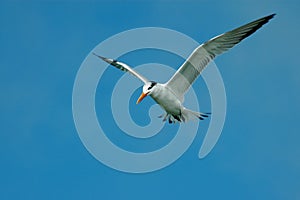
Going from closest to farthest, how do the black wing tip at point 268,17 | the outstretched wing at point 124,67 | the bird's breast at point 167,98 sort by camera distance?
the black wing tip at point 268,17 < the bird's breast at point 167,98 < the outstretched wing at point 124,67

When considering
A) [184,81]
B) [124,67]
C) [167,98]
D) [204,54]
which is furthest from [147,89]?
[204,54]

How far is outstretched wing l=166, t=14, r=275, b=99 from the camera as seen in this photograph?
20.7 metres

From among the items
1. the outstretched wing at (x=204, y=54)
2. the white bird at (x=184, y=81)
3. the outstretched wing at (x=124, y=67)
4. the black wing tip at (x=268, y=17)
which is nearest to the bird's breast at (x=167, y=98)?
the white bird at (x=184, y=81)

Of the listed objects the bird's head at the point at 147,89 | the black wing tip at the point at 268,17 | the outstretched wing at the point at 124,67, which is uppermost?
the outstretched wing at the point at 124,67

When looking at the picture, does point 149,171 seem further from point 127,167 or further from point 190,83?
point 190,83

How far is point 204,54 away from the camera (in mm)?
21328

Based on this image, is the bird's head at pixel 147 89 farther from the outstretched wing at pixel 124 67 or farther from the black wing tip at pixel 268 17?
the black wing tip at pixel 268 17

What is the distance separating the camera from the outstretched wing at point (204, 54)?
67.8 ft

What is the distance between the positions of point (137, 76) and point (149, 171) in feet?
7.71

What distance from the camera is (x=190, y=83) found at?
2186 cm

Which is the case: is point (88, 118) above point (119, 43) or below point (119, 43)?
below

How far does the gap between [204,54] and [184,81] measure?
2.74 feet

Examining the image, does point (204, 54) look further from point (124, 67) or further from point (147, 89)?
point (124, 67)

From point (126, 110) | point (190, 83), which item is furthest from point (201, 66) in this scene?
point (126, 110)
